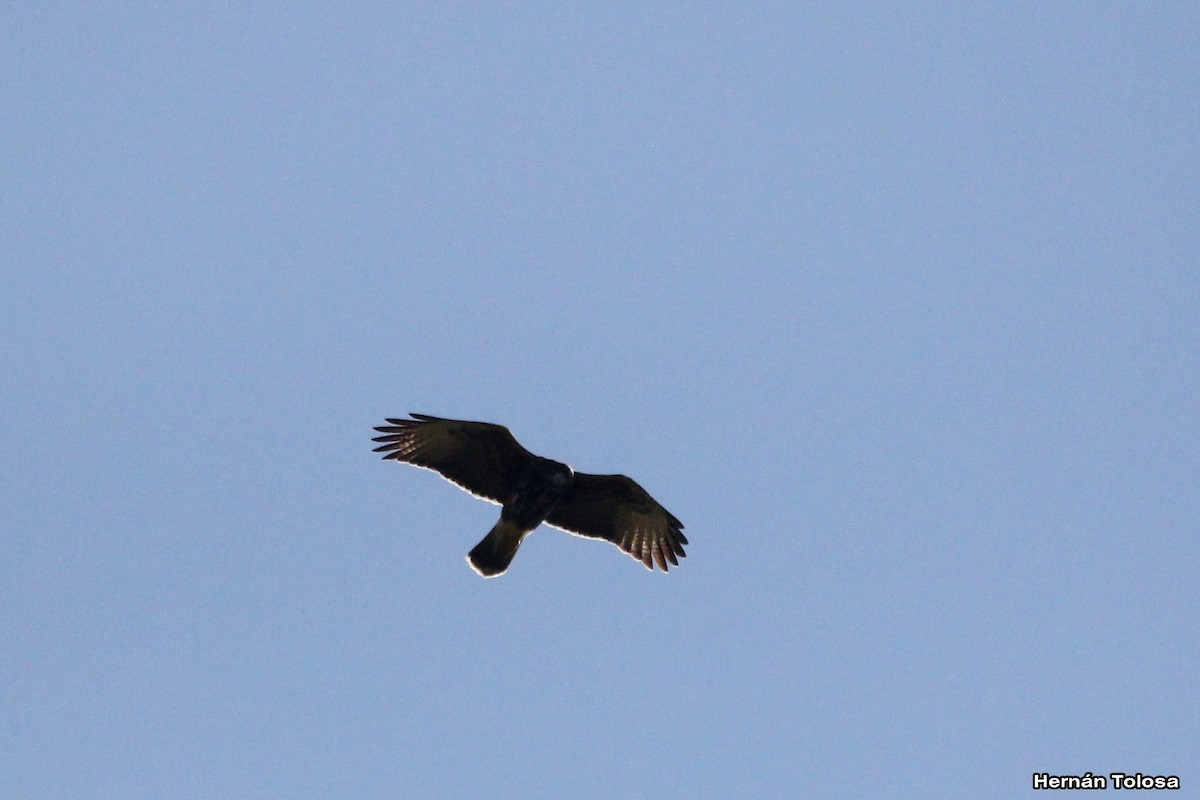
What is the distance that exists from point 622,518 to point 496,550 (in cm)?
161

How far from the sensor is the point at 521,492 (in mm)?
10672

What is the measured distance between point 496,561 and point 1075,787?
20.7 ft

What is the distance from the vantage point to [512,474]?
1078 cm

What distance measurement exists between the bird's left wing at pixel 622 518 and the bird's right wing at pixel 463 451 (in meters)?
0.70

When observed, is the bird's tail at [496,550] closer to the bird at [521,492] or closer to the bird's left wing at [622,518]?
the bird at [521,492]

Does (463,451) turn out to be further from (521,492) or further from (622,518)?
(622,518)

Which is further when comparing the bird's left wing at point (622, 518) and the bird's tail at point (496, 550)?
the bird's left wing at point (622, 518)

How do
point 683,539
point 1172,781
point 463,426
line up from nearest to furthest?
1. point 1172,781
2. point 463,426
3. point 683,539

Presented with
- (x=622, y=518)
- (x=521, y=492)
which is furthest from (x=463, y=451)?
(x=622, y=518)

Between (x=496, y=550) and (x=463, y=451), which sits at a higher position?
(x=463, y=451)

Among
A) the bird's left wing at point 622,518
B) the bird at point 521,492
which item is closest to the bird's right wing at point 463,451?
the bird at point 521,492

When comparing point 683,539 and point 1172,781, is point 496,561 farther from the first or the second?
point 1172,781

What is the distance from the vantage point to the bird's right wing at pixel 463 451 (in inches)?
421

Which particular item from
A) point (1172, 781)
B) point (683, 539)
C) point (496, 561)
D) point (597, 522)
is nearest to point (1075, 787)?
point (1172, 781)
